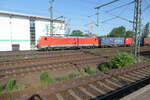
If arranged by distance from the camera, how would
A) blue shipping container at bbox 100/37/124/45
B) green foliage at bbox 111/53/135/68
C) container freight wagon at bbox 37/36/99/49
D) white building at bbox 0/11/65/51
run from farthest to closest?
blue shipping container at bbox 100/37/124/45 < white building at bbox 0/11/65/51 < container freight wagon at bbox 37/36/99/49 < green foliage at bbox 111/53/135/68

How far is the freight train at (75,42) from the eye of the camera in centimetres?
2402

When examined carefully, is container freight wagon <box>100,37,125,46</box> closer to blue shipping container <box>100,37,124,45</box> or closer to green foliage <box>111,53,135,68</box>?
blue shipping container <box>100,37,124,45</box>

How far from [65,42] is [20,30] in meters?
15.8

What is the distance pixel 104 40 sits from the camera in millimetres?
33750

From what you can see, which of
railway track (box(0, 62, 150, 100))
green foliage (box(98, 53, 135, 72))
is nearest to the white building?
green foliage (box(98, 53, 135, 72))

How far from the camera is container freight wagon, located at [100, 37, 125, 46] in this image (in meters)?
33.6

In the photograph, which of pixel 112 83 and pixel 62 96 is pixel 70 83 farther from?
pixel 112 83

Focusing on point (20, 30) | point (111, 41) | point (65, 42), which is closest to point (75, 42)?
point (65, 42)

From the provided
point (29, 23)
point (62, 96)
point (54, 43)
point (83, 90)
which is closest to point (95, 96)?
point (83, 90)

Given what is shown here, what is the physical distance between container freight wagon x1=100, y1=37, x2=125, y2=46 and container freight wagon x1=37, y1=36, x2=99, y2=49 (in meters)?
2.17

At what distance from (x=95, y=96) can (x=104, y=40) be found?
1178 inches

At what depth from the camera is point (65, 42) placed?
2655cm

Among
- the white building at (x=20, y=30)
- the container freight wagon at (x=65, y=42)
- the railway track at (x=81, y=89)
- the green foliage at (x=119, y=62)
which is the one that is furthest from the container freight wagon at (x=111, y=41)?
the railway track at (x=81, y=89)

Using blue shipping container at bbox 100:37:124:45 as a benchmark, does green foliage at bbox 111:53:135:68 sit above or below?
below
